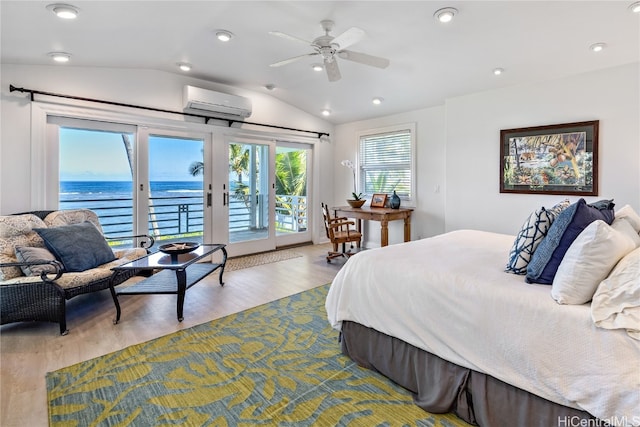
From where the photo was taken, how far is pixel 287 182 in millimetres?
6039

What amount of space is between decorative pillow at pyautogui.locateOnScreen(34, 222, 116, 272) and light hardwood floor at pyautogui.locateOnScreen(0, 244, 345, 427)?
44cm

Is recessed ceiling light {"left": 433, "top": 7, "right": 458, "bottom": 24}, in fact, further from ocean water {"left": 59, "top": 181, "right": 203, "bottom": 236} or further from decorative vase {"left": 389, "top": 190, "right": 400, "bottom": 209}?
ocean water {"left": 59, "top": 181, "right": 203, "bottom": 236}

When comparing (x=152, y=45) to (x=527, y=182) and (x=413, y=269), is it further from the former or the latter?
(x=527, y=182)

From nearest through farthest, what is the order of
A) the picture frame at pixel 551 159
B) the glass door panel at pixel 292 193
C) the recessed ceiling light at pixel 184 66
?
the picture frame at pixel 551 159 < the recessed ceiling light at pixel 184 66 < the glass door panel at pixel 292 193

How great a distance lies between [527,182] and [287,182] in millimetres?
3670

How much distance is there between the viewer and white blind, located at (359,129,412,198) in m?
5.58

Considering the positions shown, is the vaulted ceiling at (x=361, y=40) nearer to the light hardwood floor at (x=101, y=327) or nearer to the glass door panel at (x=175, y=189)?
the glass door panel at (x=175, y=189)

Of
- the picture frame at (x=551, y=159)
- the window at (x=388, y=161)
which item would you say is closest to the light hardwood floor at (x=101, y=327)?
the window at (x=388, y=161)

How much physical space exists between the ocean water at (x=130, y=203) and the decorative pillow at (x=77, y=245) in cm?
75

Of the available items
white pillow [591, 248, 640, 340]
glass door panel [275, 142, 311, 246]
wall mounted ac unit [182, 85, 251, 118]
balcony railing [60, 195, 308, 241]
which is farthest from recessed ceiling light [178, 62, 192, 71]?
white pillow [591, 248, 640, 340]

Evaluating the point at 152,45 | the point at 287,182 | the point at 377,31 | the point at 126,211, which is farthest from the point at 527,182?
the point at 126,211

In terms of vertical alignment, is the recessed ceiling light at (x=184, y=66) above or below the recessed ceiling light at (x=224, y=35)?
A: above

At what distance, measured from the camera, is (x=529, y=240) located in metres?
1.84

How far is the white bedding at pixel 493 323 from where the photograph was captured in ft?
4.10
